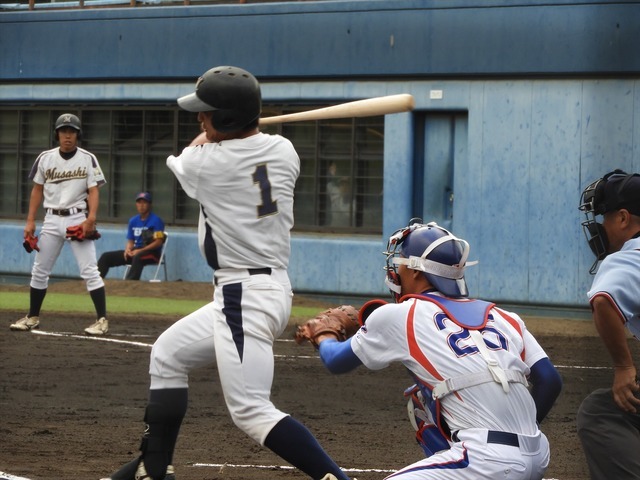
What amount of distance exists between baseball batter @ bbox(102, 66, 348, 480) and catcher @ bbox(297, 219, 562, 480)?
60cm

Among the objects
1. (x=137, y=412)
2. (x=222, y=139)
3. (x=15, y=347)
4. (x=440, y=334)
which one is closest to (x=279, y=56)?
(x=15, y=347)

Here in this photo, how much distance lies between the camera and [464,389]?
4301 millimetres

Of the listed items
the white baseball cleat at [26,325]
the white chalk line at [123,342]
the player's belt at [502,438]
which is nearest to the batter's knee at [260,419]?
the player's belt at [502,438]

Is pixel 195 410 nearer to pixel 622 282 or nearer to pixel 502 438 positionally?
pixel 622 282

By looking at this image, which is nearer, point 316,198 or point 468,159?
point 468,159

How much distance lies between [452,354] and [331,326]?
1.96 feet

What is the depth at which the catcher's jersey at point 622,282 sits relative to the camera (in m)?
4.71

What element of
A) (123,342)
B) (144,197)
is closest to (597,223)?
(123,342)

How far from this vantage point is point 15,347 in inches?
463

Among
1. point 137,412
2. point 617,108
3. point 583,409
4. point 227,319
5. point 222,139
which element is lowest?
point 137,412

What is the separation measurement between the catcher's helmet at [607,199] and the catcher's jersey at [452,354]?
0.75 meters

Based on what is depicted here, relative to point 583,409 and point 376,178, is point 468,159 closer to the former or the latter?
point 376,178

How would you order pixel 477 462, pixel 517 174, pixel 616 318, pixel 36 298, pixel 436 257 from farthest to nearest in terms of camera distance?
pixel 517 174, pixel 36 298, pixel 616 318, pixel 436 257, pixel 477 462

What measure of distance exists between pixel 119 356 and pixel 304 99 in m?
8.10
